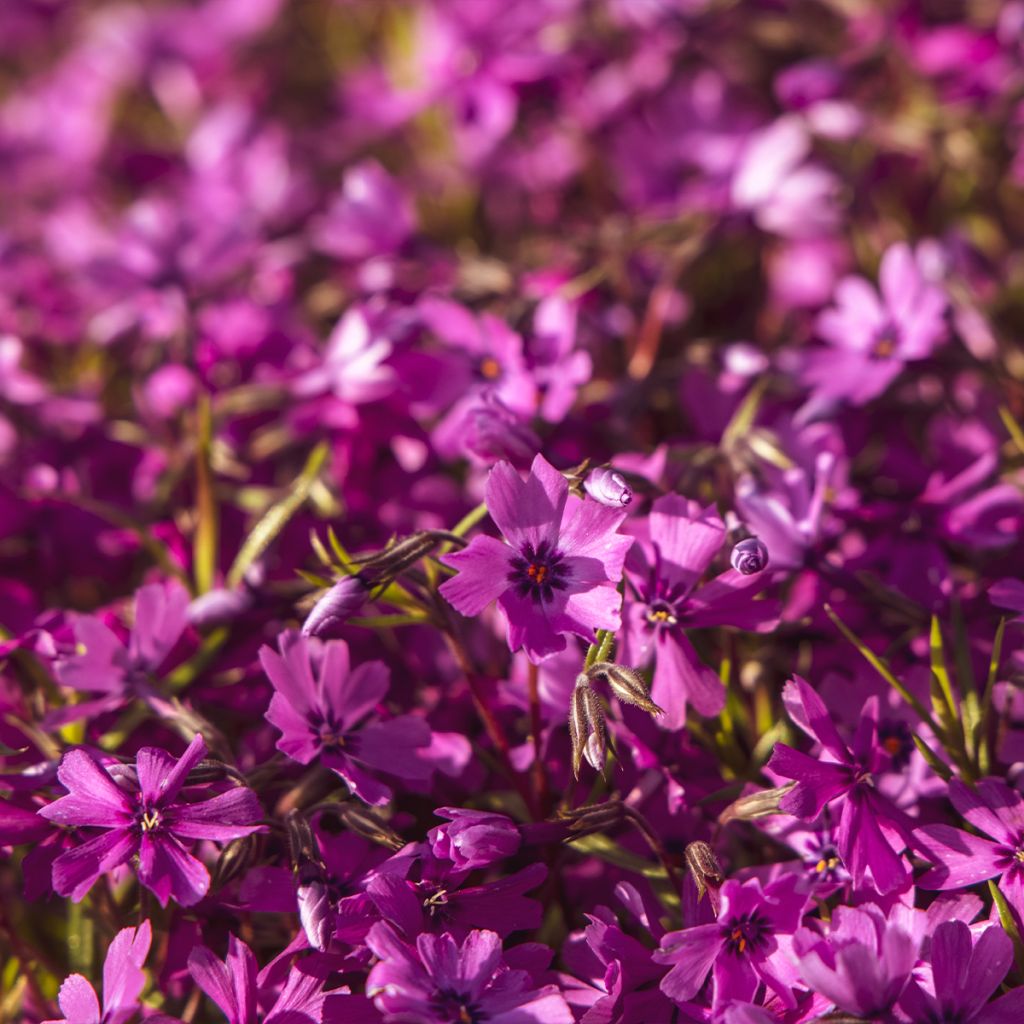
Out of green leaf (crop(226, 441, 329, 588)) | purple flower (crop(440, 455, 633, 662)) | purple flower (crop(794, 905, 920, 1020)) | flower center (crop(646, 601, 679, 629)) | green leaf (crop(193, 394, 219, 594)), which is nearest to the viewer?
purple flower (crop(794, 905, 920, 1020))

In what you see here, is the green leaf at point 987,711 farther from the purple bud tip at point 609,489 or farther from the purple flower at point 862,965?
the purple bud tip at point 609,489

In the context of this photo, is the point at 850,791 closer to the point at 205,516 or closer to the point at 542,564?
the point at 542,564

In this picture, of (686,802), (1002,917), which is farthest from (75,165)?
(1002,917)

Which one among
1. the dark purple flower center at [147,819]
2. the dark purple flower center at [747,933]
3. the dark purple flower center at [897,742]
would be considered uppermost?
the dark purple flower center at [147,819]

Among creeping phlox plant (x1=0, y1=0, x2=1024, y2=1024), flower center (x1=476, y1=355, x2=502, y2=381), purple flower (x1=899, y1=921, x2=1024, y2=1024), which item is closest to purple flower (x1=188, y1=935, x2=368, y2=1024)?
creeping phlox plant (x1=0, y1=0, x2=1024, y2=1024)

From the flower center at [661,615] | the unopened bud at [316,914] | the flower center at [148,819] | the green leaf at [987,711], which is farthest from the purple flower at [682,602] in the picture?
the flower center at [148,819]

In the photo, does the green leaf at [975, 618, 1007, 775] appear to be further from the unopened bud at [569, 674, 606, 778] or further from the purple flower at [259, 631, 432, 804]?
the purple flower at [259, 631, 432, 804]

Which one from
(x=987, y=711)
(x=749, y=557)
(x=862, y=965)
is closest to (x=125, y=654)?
(x=749, y=557)

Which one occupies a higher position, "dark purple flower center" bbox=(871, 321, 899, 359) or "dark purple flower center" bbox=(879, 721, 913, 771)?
"dark purple flower center" bbox=(871, 321, 899, 359)

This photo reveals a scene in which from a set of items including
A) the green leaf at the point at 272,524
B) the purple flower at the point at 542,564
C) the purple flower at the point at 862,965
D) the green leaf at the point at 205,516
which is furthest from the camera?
the green leaf at the point at 205,516
